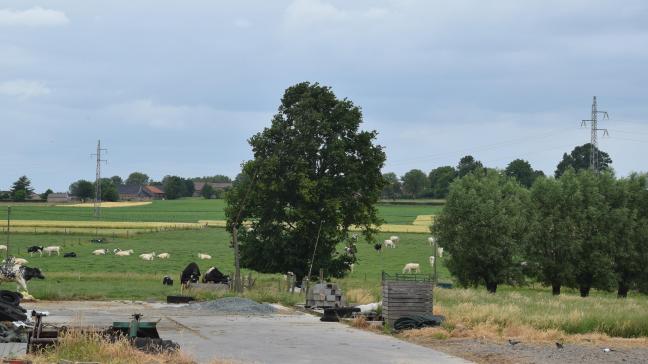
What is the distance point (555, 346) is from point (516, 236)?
35.5 metres

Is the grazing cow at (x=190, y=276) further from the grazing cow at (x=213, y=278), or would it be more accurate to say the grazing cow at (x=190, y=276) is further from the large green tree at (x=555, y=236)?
the large green tree at (x=555, y=236)

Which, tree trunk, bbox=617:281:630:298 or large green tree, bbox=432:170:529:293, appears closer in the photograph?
large green tree, bbox=432:170:529:293

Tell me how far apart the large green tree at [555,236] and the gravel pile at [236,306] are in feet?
88.4

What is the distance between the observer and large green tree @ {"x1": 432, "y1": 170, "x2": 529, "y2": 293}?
5691 centimetres

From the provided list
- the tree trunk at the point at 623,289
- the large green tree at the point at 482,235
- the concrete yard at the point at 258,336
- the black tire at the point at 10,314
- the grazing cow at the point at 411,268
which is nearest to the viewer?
the concrete yard at the point at 258,336

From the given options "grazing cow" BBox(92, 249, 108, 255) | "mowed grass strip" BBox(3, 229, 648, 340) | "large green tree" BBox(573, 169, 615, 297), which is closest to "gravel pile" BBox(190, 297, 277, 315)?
"mowed grass strip" BBox(3, 229, 648, 340)

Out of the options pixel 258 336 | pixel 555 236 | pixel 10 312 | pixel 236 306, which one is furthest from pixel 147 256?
pixel 258 336

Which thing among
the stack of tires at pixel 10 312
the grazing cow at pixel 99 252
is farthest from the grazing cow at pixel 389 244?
the stack of tires at pixel 10 312

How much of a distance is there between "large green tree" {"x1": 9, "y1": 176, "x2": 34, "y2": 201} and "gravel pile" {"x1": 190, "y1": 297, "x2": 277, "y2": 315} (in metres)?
155

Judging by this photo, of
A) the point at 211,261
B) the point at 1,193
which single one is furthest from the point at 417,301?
the point at 1,193

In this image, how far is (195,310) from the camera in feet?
115

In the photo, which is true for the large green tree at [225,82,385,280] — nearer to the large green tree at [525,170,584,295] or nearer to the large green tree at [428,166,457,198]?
the large green tree at [525,170,584,295]

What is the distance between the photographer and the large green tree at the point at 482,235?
56906 millimetres

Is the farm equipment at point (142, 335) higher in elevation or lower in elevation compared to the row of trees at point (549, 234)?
lower
